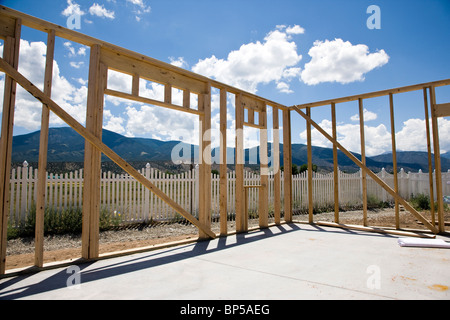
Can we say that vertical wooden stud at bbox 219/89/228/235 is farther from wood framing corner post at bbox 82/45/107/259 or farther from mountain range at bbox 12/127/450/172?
mountain range at bbox 12/127/450/172

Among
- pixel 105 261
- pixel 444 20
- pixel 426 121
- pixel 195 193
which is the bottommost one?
pixel 105 261

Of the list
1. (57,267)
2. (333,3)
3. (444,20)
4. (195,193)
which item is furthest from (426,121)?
(57,267)

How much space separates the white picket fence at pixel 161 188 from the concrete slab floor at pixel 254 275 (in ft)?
11.3

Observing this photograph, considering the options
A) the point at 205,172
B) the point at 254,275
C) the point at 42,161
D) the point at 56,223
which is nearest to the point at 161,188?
the point at 56,223

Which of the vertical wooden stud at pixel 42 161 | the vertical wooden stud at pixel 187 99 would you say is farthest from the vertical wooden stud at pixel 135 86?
the vertical wooden stud at pixel 42 161

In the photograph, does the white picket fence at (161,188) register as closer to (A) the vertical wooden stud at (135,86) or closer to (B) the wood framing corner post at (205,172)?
(B) the wood framing corner post at (205,172)

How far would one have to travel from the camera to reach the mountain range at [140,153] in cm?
5131

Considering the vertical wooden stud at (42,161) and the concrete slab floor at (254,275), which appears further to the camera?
the vertical wooden stud at (42,161)

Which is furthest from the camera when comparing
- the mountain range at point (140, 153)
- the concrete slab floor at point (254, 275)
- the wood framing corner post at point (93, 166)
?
the mountain range at point (140, 153)

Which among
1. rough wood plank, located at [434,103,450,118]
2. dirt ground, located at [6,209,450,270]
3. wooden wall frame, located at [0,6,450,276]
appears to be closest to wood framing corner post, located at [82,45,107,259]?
wooden wall frame, located at [0,6,450,276]

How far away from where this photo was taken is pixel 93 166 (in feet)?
12.7
